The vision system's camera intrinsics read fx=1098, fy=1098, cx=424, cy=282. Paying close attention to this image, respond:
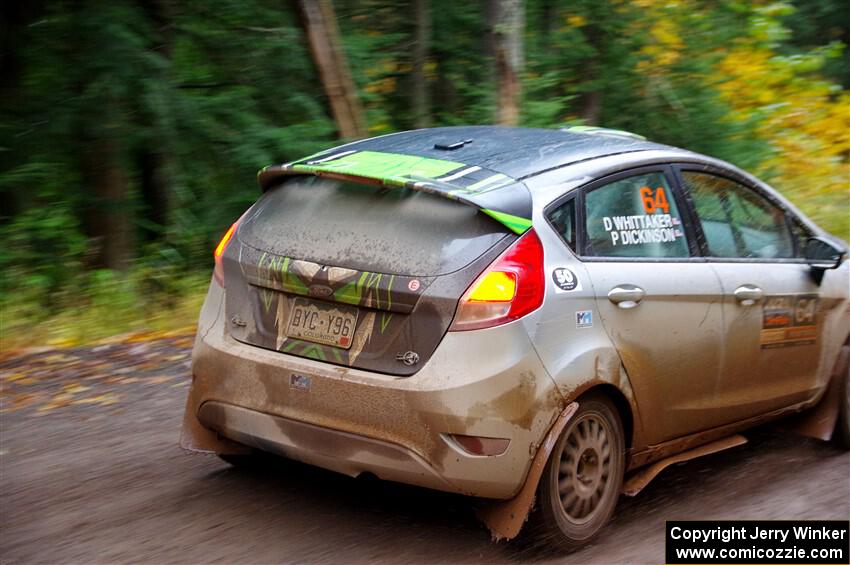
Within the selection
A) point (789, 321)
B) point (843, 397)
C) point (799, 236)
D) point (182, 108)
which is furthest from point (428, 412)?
point (182, 108)

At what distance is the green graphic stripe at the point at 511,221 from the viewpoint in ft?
14.4

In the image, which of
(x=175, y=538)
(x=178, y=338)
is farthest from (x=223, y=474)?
(x=178, y=338)

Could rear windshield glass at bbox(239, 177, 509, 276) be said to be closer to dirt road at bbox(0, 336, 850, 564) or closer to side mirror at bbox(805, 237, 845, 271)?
dirt road at bbox(0, 336, 850, 564)

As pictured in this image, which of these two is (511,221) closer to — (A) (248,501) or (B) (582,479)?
(B) (582,479)

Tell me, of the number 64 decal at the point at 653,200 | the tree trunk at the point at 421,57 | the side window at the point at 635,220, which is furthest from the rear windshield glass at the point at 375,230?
the tree trunk at the point at 421,57

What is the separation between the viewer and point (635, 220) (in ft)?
16.5

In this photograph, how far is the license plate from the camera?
4441mm

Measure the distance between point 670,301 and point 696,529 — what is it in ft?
3.42

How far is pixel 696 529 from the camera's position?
4.98 m

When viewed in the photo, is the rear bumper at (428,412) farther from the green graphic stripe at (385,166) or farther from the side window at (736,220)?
the side window at (736,220)

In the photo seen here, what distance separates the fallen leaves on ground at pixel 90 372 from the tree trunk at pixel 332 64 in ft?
11.7

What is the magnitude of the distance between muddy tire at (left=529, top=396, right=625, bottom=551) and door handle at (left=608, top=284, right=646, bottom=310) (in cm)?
42

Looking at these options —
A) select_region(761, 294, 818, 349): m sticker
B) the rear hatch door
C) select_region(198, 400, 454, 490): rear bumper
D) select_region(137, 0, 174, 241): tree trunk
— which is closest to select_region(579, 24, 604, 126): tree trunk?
select_region(137, 0, 174, 241): tree trunk

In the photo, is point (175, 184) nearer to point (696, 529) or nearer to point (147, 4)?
point (147, 4)
